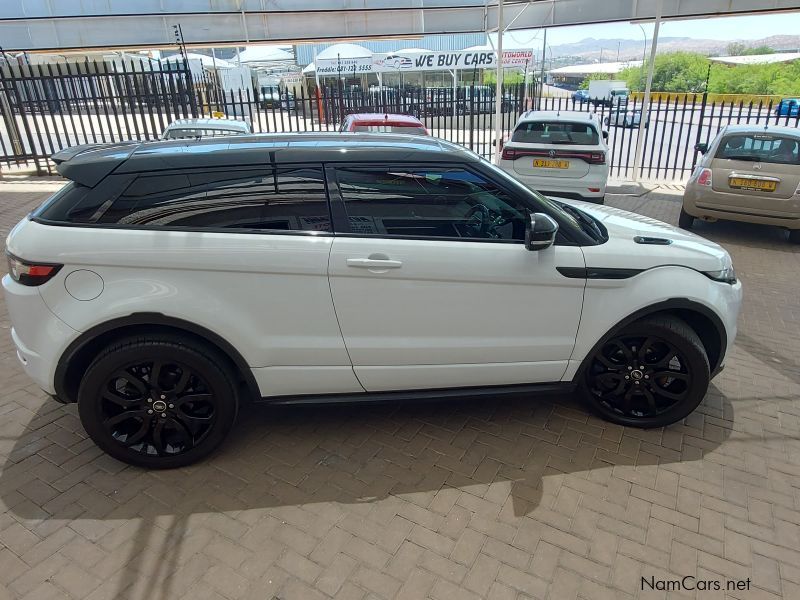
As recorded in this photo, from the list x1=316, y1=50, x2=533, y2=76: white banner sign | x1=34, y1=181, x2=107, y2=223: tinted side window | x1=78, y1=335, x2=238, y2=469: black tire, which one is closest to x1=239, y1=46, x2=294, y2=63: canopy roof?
x1=316, y1=50, x2=533, y2=76: white banner sign

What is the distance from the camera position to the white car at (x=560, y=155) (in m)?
8.08

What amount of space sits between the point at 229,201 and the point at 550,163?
6.45 meters

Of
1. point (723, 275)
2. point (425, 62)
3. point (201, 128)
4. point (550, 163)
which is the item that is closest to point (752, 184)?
point (550, 163)

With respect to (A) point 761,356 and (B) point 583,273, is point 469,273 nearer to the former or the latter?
(B) point 583,273

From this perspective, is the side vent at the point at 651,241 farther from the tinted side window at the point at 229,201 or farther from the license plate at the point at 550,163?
the license plate at the point at 550,163

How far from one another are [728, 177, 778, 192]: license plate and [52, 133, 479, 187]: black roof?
19.4 ft

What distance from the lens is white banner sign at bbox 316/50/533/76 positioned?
19.3 metres

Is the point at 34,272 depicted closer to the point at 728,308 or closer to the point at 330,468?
the point at 330,468

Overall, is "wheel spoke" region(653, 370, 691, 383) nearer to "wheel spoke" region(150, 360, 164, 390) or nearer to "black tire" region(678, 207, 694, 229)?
"wheel spoke" region(150, 360, 164, 390)

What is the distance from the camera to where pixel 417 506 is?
273 centimetres

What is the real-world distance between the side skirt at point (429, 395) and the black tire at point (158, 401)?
11.3 inches

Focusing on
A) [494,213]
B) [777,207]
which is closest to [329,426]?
[494,213]

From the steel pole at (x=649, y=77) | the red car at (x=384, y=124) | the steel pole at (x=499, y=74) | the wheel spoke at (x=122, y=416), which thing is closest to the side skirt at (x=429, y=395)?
the wheel spoke at (x=122, y=416)

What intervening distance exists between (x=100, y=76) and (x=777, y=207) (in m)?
12.4
